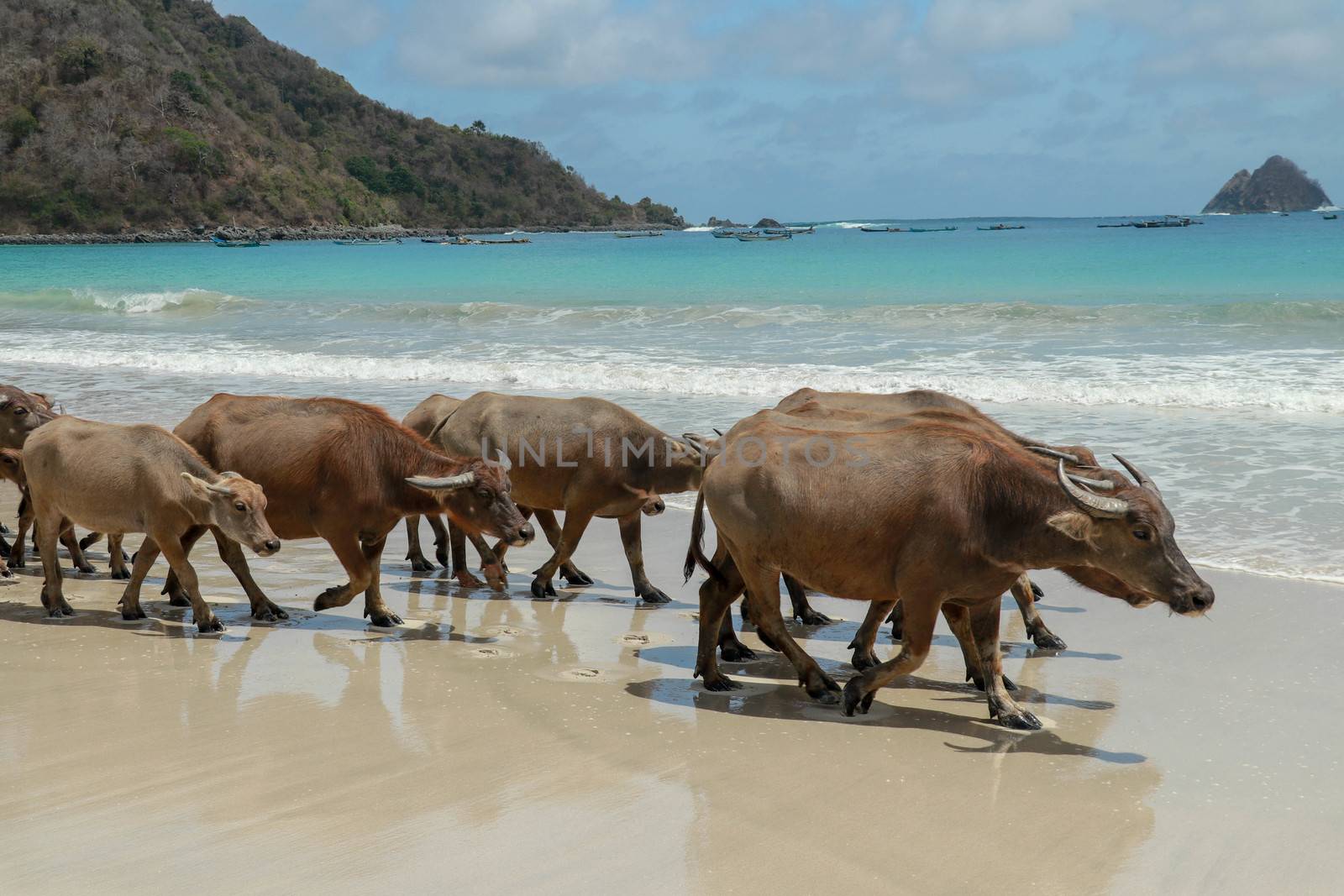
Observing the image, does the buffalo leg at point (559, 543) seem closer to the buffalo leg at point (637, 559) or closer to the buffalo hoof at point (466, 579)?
the buffalo leg at point (637, 559)

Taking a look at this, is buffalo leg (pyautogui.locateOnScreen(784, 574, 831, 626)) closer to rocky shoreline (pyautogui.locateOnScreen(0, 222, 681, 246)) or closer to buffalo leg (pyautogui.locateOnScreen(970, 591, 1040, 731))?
buffalo leg (pyautogui.locateOnScreen(970, 591, 1040, 731))

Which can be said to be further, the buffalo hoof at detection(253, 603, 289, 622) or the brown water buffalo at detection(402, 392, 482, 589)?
the brown water buffalo at detection(402, 392, 482, 589)

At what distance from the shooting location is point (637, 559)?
9258mm

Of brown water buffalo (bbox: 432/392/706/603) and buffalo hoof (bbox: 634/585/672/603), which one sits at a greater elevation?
brown water buffalo (bbox: 432/392/706/603)

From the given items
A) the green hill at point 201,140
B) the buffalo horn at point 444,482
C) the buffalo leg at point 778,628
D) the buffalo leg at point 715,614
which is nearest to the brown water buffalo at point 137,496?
the buffalo horn at point 444,482

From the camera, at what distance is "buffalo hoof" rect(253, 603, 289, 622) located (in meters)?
8.20

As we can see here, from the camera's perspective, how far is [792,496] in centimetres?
664

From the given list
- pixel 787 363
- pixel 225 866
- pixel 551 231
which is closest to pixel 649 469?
pixel 225 866

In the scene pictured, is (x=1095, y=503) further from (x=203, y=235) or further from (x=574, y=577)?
(x=203, y=235)

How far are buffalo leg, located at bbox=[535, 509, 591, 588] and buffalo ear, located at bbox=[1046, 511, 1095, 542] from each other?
12.0ft

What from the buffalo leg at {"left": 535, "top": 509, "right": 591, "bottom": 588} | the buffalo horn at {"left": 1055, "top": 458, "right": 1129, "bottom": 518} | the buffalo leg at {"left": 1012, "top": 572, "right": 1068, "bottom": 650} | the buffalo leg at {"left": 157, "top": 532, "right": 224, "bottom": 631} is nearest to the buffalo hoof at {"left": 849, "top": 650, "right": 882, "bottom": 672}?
the buffalo leg at {"left": 1012, "top": 572, "right": 1068, "bottom": 650}

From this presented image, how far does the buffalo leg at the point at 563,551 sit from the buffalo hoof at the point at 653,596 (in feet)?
2.00

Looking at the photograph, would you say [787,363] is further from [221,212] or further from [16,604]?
[221,212]

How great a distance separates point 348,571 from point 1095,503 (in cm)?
454
